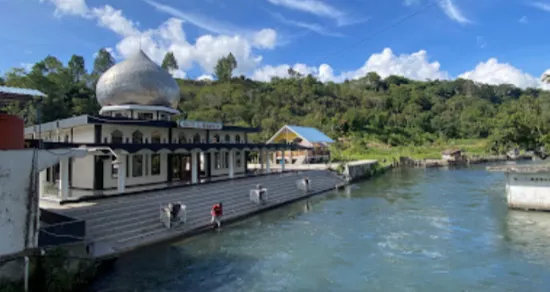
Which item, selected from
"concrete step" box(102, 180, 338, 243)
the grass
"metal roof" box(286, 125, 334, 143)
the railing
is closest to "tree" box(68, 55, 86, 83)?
"metal roof" box(286, 125, 334, 143)

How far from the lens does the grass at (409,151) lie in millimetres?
61091

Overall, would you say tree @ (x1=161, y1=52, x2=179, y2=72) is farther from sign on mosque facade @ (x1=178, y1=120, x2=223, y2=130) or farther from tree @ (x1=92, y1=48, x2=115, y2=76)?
sign on mosque facade @ (x1=178, y1=120, x2=223, y2=130)

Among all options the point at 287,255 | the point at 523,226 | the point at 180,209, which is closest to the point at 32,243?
the point at 180,209

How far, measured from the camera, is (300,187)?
92.8 feet

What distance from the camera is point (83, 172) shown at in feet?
65.3

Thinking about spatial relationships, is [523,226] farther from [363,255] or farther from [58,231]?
[58,231]

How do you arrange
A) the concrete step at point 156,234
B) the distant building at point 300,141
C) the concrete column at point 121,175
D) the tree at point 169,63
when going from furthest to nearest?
the tree at point 169,63 < the distant building at point 300,141 < the concrete column at point 121,175 < the concrete step at point 156,234

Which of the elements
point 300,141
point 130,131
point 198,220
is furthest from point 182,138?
point 300,141

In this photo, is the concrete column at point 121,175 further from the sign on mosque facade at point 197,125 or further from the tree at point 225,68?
the tree at point 225,68

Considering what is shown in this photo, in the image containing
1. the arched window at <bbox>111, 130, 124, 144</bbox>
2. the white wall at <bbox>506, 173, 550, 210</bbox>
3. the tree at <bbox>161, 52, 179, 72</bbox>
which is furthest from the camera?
the tree at <bbox>161, 52, 179, 72</bbox>

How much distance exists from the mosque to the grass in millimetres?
35069

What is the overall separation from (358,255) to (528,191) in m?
13.7

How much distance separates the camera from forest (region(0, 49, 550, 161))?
4975 centimetres

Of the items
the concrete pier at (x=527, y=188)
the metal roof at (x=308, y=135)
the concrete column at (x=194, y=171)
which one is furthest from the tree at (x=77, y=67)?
the concrete pier at (x=527, y=188)
